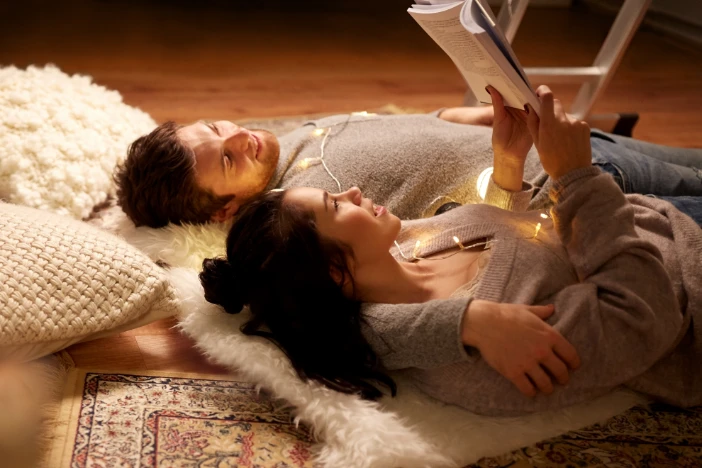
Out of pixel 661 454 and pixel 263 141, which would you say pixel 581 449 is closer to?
pixel 661 454

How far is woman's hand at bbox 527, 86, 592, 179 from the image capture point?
1081 millimetres

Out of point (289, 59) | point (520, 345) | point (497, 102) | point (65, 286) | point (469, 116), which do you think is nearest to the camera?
point (520, 345)

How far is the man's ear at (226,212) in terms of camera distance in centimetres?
154

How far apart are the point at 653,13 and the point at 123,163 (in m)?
2.77

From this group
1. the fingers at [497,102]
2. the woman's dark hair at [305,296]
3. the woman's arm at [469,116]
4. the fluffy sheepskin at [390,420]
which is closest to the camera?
the fluffy sheepskin at [390,420]

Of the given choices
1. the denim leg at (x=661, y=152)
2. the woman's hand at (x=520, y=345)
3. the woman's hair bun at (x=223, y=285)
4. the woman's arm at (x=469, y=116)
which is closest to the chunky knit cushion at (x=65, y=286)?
the woman's hair bun at (x=223, y=285)

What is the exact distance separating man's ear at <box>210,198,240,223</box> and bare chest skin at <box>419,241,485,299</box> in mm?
532

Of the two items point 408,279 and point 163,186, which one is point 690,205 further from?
point 163,186

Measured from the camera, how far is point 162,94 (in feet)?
7.80

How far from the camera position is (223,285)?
1.16 meters

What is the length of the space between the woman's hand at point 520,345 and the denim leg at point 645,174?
1.85ft

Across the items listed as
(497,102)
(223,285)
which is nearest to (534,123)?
(497,102)

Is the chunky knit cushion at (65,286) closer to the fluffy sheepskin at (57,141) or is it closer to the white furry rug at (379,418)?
the white furry rug at (379,418)

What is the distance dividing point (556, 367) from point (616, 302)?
138mm
